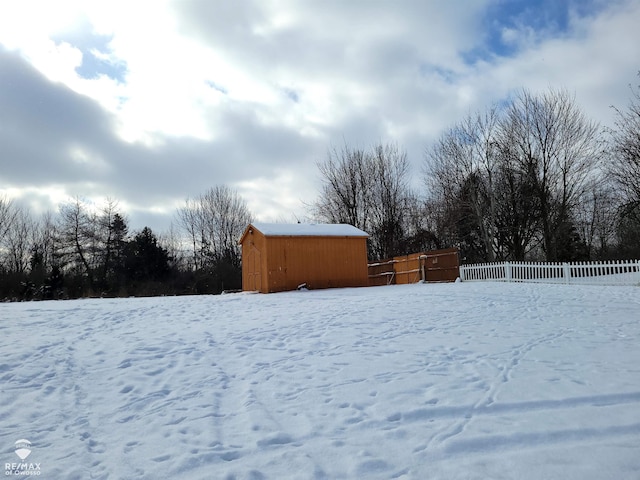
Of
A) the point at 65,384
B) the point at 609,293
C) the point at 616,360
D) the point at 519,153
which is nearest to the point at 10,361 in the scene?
the point at 65,384

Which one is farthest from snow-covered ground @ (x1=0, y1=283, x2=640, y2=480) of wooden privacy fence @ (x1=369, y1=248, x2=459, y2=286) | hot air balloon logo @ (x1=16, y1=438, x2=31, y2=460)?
wooden privacy fence @ (x1=369, y1=248, x2=459, y2=286)

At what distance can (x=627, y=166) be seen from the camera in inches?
822

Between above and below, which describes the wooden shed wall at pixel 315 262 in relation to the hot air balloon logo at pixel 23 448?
above

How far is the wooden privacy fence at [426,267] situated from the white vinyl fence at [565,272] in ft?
4.19

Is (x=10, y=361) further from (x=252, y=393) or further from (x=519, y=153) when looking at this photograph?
(x=519, y=153)

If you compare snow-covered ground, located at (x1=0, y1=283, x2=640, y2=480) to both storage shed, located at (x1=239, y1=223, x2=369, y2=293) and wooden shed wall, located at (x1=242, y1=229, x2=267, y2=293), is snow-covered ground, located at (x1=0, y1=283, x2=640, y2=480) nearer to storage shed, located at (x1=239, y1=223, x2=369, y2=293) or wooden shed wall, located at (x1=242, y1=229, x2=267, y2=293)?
storage shed, located at (x1=239, y1=223, x2=369, y2=293)

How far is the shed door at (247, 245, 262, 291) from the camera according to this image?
19.1 meters

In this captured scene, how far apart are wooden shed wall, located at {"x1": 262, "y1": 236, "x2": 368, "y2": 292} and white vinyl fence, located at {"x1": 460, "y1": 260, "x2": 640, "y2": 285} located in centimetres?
546

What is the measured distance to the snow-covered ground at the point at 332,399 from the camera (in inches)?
122

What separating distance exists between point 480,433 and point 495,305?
7.64m

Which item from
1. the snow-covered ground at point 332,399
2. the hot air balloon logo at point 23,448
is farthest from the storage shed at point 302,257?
the hot air balloon logo at point 23,448

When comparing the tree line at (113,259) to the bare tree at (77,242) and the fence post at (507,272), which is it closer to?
the bare tree at (77,242)

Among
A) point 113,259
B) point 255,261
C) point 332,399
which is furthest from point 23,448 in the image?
point 113,259

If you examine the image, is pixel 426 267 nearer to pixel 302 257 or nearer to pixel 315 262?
pixel 315 262
